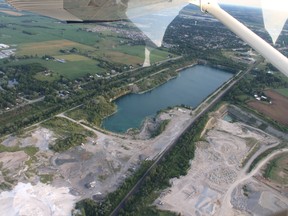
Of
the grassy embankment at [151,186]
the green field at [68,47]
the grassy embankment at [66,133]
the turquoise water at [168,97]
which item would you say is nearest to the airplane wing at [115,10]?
the grassy embankment at [151,186]

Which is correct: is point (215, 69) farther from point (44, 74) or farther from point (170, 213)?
point (170, 213)

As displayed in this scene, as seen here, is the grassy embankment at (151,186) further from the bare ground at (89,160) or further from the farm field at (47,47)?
the farm field at (47,47)

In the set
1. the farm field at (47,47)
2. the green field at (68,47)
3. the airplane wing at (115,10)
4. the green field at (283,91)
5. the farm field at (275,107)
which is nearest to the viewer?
the airplane wing at (115,10)

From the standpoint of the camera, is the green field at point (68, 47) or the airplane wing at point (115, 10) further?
A: the green field at point (68, 47)

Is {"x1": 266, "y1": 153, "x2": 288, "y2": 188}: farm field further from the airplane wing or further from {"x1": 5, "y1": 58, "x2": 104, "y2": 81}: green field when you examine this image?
{"x1": 5, "y1": 58, "x2": 104, "y2": 81}: green field

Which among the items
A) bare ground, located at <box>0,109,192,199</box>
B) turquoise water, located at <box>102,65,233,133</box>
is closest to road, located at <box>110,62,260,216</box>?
bare ground, located at <box>0,109,192,199</box>

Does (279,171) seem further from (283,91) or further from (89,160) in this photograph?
(283,91)

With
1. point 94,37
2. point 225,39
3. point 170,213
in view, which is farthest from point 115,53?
point 170,213
